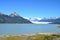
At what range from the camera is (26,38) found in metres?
11.9

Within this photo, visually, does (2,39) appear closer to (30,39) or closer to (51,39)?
(30,39)

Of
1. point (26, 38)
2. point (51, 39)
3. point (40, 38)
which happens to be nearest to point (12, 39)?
point (26, 38)

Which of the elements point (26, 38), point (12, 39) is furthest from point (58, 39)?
point (12, 39)

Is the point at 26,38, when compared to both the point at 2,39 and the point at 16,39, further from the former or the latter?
the point at 2,39

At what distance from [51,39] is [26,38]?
1.79 m

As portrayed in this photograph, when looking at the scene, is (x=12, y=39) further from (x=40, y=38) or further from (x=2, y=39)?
(x=40, y=38)

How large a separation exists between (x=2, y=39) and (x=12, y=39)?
69 centimetres

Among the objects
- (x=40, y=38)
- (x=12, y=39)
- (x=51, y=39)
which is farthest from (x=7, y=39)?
(x=51, y=39)

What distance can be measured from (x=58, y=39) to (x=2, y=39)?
13.0 feet

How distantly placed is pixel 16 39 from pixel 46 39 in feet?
6.94

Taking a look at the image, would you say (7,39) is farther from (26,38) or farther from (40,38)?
(40,38)

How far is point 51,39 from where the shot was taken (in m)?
11.7

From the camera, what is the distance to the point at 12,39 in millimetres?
11445

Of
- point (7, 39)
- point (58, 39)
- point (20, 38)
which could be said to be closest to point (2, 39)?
point (7, 39)
